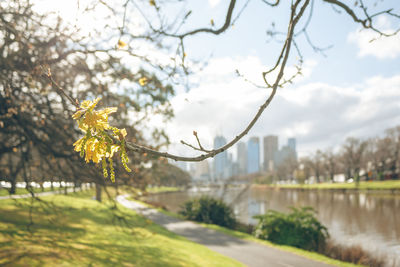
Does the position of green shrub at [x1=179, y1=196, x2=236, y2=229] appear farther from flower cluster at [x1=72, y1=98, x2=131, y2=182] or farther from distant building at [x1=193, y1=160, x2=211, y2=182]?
flower cluster at [x1=72, y1=98, x2=131, y2=182]

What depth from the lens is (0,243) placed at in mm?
7480

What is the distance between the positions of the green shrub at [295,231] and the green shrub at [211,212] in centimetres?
482

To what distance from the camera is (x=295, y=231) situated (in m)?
12.9

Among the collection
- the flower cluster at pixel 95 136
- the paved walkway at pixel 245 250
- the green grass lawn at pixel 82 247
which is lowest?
the paved walkway at pixel 245 250

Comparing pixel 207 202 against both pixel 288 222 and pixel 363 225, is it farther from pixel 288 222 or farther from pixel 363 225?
pixel 363 225

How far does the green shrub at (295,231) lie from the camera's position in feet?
41.2

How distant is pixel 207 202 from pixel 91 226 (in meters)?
8.19

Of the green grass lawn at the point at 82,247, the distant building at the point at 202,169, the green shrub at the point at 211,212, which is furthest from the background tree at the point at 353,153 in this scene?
the green grass lawn at the point at 82,247

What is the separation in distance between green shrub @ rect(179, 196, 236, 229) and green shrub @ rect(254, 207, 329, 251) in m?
4.82

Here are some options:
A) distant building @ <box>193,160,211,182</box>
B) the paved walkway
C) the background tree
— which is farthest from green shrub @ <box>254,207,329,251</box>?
the background tree

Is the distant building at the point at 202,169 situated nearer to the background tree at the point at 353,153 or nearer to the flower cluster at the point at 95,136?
the flower cluster at the point at 95,136

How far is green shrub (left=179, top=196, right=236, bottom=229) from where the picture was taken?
18.6 m

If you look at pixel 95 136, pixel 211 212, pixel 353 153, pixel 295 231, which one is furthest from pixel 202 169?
pixel 353 153

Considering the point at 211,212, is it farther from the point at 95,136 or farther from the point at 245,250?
the point at 95,136
